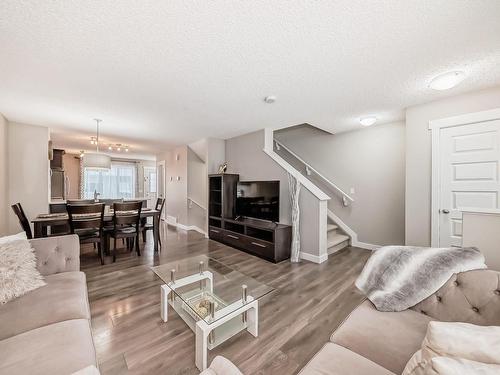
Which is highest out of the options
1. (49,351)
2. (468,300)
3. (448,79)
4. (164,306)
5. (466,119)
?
(448,79)

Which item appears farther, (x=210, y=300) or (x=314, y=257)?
(x=314, y=257)

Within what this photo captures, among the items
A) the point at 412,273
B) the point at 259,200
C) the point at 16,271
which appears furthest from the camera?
the point at 259,200

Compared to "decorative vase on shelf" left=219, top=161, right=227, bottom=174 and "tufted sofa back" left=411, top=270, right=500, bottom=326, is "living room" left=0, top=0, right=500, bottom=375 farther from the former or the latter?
"decorative vase on shelf" left=219, top=161, right=227, bottom=174

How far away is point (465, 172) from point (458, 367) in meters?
2.90

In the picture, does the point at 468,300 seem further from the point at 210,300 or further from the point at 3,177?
the point at 3,177

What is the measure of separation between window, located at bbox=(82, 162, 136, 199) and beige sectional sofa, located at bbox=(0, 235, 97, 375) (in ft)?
24.3

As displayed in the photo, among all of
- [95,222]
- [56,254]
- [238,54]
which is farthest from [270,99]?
[95,222]

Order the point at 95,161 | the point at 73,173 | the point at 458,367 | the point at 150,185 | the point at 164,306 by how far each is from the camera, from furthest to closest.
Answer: the point at 150,185, the point at 73,173, the point at 95,161, the point at 164,306, the point at 458,367

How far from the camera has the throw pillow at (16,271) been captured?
147cm

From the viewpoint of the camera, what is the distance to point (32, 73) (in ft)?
6.89

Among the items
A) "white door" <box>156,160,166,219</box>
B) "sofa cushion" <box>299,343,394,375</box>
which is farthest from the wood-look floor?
"white door" <box>156,160,166,219</box>

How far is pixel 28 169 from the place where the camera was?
13.1ft

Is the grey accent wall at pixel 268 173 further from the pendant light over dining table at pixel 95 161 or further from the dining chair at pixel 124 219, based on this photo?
the pendant light over dining table at pixel 95 161

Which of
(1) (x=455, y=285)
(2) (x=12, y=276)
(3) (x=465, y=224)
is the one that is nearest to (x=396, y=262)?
(1) (x=455, y=285)
